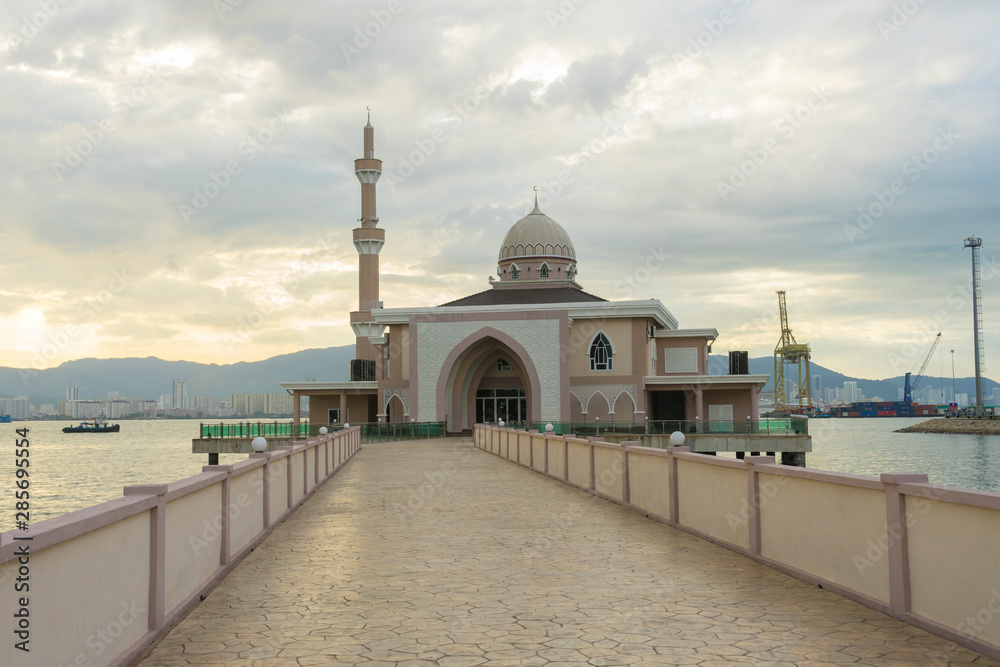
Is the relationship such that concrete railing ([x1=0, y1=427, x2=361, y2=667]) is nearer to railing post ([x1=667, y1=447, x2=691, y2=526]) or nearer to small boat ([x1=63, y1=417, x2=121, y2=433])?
railing post ([x1=667, y1=447, x2=691, y2=526])

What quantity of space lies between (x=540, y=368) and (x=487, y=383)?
6545mm

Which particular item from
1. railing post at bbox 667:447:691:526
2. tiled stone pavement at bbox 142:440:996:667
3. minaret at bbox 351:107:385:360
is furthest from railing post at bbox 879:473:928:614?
minaret at bbox 351:107:385:360

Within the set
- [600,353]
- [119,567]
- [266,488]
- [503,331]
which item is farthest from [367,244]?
[119,567]

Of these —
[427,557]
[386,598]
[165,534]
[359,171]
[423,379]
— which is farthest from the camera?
[359,171]

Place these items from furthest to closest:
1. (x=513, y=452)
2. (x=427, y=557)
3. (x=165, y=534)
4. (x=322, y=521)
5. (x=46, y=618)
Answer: (x=513, y=452), (x=322, y=521), (x=427, y=557), (x=165, y=534), (x=46, y=618)

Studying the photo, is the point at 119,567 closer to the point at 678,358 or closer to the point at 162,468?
the point at 678,358

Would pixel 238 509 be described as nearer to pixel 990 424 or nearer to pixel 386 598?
pixel 386 598

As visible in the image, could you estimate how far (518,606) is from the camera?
309 inches

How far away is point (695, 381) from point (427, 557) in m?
42.4

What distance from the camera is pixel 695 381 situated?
51.1 m

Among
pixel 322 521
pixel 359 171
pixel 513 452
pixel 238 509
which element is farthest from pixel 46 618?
pixel 359 171

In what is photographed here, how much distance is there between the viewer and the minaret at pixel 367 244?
202 feet

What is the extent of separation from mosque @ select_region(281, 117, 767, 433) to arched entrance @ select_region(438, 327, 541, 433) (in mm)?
62

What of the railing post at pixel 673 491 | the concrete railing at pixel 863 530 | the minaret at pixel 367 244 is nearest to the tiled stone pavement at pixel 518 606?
the concrete railing at pixel 863 530
